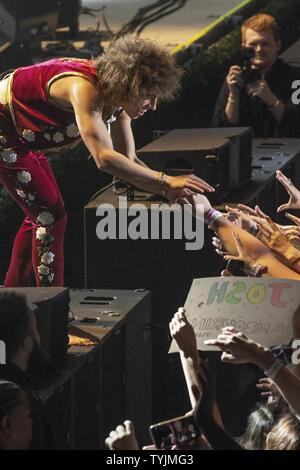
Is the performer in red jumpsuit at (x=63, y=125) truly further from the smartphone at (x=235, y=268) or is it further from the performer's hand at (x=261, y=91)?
the performer's hand at (x=261, y=91)

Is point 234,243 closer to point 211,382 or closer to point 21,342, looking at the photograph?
point 21,342

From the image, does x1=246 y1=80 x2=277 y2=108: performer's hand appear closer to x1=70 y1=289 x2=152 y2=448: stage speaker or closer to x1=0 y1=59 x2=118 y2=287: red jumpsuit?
x1=70 y1=289 x2=152 y2=448: stage speaker

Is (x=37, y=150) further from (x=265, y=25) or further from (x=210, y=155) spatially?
(x=265, y=25)

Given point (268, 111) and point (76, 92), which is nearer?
point (76, 92)

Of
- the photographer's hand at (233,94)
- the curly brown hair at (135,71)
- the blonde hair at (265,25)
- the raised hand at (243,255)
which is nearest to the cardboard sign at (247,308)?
the raised hand at (243,255)

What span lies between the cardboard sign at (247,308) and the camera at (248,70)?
7.19 feet

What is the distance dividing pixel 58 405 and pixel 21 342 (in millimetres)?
215

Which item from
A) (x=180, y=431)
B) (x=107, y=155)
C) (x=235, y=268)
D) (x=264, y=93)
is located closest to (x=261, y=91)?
(x=264, y=93)

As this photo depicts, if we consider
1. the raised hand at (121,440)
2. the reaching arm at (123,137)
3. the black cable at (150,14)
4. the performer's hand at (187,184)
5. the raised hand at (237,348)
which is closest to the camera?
the raised hand at (121,440)

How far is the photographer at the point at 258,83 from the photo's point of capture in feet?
20.2

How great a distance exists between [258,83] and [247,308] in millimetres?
2330

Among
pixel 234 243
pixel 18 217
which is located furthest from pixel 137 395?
pixel 18 217

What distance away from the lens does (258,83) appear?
616 cm

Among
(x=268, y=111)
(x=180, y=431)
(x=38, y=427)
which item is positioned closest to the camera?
(x=180, y=431)
